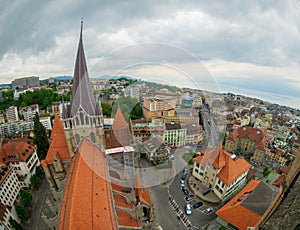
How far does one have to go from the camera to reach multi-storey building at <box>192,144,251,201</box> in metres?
16.4

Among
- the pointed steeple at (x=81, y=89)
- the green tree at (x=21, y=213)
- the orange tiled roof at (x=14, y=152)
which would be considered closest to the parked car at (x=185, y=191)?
the pointed steeple at (x=81, y=89)

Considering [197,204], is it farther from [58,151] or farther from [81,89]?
[81,89]

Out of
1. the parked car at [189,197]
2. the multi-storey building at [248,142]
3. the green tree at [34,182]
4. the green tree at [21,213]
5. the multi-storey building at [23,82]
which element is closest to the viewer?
the green tree at [21,213]

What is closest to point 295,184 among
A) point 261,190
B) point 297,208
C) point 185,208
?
point 297,208

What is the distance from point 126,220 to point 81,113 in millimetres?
8031

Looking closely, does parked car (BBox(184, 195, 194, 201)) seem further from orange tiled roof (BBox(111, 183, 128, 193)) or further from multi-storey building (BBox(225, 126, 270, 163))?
multi-storey building (BBox(225, 126, 270, 163))

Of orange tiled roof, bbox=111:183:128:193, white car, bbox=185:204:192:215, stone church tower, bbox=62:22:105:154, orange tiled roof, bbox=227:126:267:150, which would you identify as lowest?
white car, bbox=185:204:192:215

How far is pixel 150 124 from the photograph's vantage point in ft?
69.8

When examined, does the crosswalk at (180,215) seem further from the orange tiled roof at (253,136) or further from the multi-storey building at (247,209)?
the orange tiled roof at (253,136)

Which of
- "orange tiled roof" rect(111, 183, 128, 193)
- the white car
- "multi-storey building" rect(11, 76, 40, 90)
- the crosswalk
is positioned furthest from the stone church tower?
"multi-storey building" rect(11, 76, 40, 90)

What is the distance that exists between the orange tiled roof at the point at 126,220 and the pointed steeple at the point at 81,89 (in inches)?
291

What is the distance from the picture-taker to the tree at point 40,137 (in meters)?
22.1

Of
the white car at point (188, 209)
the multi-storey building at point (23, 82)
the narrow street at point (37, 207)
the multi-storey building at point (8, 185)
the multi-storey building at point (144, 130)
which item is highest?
the multi-storey building at point (23, 82)

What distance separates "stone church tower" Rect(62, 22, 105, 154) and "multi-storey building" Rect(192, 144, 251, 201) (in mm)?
12278
